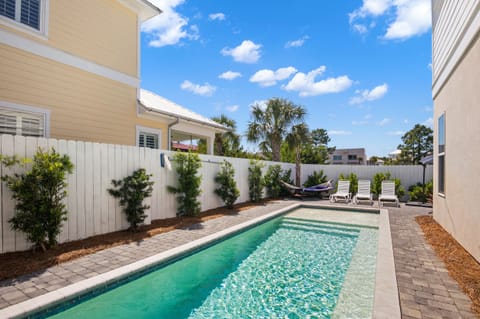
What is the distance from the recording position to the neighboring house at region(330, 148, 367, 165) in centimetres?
5638

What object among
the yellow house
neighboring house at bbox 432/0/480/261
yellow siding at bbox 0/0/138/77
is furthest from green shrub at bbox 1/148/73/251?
neighboring house at bbox 432/0/480/261

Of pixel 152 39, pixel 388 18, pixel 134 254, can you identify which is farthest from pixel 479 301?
pixel 152 39

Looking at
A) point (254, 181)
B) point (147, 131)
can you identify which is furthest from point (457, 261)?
point (147, 131)

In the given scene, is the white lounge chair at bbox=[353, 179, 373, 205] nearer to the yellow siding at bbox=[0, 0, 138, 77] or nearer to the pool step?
the pool step

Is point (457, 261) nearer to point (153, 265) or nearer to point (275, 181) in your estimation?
point (153, 265)

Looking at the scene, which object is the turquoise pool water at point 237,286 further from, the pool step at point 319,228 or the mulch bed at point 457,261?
the mulch bed at point 457,261

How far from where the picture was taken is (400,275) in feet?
12.5

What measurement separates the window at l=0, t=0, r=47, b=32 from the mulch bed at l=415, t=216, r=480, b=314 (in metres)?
9.90

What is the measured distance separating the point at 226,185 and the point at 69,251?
5.88m

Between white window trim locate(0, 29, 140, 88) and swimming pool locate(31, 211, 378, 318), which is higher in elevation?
white window trim locate(0, 29, 140, 88)

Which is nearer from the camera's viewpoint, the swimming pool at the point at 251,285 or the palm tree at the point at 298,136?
the swimming pool at the point at 251,285

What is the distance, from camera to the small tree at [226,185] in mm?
9777

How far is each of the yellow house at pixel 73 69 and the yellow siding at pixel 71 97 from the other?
0.02 m

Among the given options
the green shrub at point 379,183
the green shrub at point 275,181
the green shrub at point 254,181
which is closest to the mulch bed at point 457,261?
the green shrub at point 254,181
